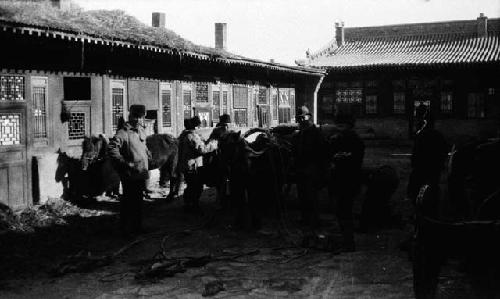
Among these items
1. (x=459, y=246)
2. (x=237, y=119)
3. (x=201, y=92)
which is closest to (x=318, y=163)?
(x=459, y=246)

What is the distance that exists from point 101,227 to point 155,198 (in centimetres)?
274

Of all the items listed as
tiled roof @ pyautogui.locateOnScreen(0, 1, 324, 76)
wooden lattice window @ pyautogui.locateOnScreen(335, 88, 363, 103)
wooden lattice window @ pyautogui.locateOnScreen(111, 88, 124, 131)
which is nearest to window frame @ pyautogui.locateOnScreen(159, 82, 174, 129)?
tiled roof @ pyautogui.locateOnScreen(0, 1, 324, 76)

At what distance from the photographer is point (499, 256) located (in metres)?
3.61

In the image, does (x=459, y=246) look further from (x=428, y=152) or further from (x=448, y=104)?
(x=448, y=104)

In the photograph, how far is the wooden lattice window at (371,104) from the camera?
26.3 metres

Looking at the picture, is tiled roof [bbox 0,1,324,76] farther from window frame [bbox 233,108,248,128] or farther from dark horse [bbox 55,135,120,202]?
window frame [bbox 233,108,248,128]

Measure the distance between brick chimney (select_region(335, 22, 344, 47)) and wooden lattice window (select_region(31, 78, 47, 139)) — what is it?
75.7 ft

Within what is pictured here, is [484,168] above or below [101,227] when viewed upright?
above

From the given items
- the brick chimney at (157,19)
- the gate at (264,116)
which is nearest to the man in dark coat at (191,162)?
the gate at (264,116)

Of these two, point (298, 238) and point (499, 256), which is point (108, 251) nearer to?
point (298, 238)

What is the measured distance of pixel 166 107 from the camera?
12961mm

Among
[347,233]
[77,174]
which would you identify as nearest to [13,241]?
[77,174]

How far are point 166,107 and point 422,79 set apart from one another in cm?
1662

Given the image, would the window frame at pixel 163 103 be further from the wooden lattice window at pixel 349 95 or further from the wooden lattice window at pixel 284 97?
the wooden lattice window at pixel 349 95
